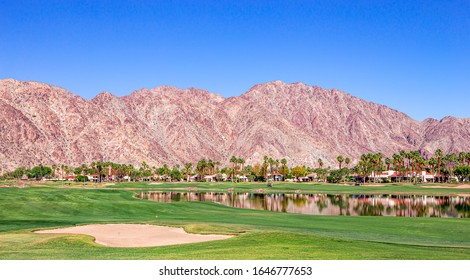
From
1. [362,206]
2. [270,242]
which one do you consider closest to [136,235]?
A: [270,242]

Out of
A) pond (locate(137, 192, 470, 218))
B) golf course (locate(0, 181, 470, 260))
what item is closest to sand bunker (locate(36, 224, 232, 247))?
golf course (locate(0, 181, 470, 260))

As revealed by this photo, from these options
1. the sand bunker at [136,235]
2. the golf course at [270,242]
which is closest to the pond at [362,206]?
the golf course at [270,242]

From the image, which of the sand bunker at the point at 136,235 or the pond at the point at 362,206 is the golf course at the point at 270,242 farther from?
the pond at the point at 362,206

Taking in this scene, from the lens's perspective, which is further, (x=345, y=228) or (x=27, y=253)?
(x=345, y=228)

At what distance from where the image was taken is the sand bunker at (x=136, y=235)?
99.9 ft

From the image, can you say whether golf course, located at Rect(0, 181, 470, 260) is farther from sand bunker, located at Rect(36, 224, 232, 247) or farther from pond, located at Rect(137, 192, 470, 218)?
pond, located at Rect(137, 192, 470, 218)

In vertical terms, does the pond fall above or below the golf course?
below

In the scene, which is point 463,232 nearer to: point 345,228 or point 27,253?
point 345,228

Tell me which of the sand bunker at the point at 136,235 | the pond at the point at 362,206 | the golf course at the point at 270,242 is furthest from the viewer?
the pond at the point at 362,206

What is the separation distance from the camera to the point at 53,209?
52750 millimetres

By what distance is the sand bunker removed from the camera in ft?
99.9

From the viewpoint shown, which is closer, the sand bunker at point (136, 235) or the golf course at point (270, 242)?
the golf course at point (270, 242)
